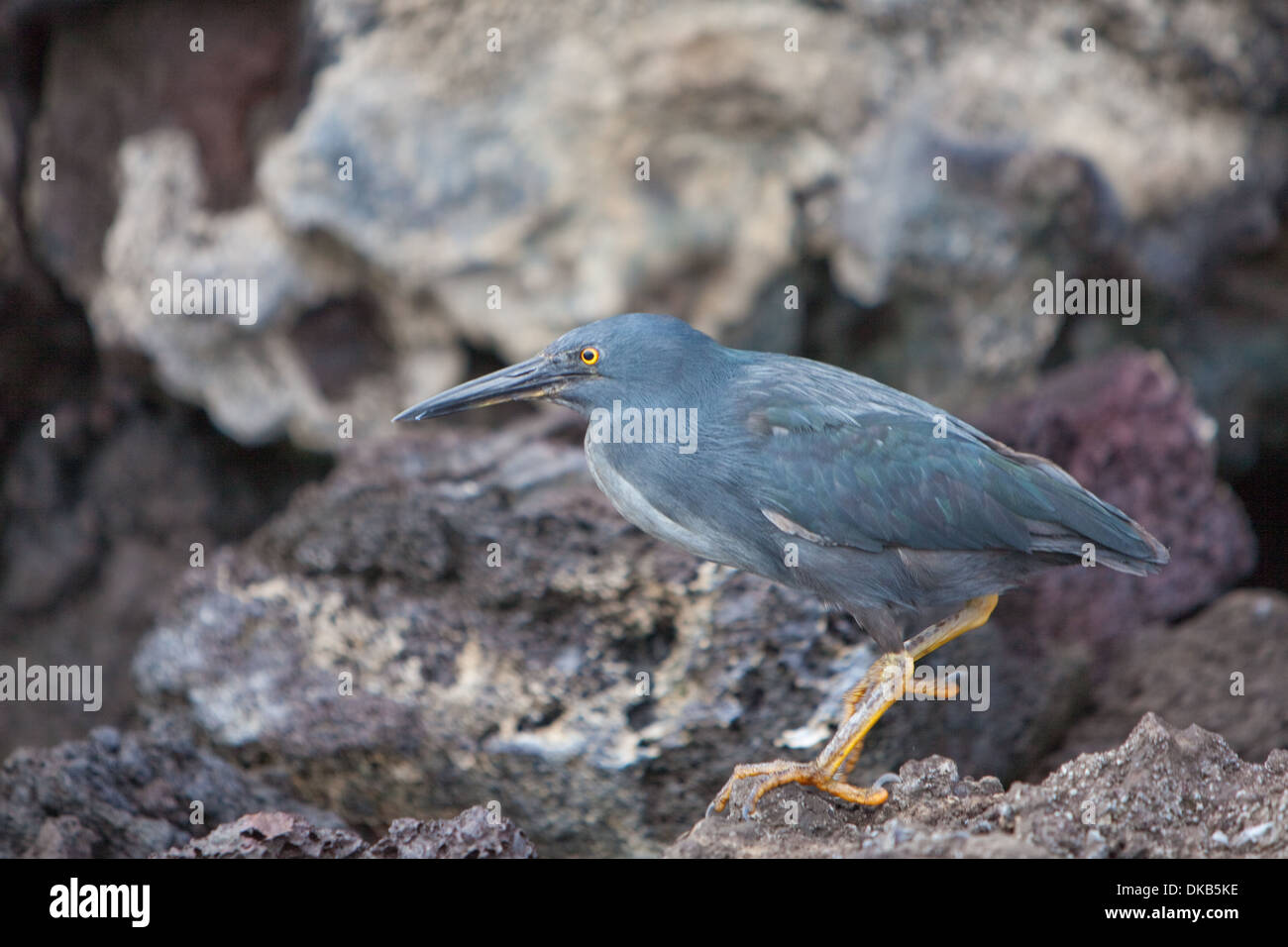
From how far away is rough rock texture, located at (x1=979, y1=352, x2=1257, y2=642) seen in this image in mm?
5867

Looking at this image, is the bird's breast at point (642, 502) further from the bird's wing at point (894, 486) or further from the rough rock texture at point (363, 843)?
the rough rock texture at point (363, 843)

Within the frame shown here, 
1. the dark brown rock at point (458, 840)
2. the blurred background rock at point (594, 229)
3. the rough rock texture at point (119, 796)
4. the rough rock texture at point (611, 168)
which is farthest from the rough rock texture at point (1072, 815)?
the rough rock texture at point (611, 168)

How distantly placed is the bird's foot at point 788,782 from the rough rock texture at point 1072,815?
0.16 ft

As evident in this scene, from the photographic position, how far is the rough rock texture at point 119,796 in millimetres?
3969

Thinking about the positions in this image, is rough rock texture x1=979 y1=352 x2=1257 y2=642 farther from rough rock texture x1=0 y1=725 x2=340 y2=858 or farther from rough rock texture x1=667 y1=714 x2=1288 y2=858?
rough rock texture x1=0 y1=725 x2=340 y2=858

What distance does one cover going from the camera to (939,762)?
152 inches

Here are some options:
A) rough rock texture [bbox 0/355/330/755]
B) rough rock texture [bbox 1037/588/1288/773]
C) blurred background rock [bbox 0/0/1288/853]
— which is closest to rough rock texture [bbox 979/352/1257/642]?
blurred background rock [bbox 0/0/1288/853]

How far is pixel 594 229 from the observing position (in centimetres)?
682

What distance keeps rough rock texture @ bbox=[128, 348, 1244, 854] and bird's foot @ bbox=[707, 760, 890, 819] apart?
0.63 m

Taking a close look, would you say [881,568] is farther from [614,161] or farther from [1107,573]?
[614,161]

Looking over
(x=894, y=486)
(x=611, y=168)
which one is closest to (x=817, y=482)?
(x=894, y=486)

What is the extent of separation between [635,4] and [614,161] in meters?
0.84

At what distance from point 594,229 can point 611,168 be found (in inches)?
14.1

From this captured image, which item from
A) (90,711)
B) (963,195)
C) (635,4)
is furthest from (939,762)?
(90,711)
